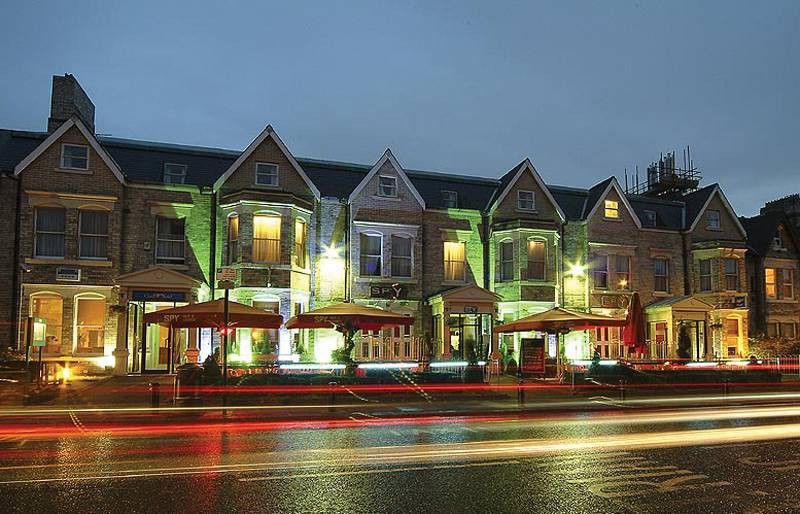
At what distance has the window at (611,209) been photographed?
35094 mm

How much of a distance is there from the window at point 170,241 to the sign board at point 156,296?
2491 millimetres

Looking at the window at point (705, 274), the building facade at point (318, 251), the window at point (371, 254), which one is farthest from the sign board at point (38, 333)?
the window at point (705, 274)

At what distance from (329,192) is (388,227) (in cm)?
309

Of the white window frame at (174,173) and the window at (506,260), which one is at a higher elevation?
the white window frame at (174,173)

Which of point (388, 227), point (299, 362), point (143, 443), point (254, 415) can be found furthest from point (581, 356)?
point (143, 443)

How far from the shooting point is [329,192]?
31.5 m

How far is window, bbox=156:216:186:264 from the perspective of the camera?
28375 mm

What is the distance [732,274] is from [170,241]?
27.5 meters

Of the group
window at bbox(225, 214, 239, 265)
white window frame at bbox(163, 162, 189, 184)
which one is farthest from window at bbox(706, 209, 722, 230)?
white window frame at bbox(163, 162, 189, 184)

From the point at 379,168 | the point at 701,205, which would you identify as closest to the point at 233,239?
the point at 379,168

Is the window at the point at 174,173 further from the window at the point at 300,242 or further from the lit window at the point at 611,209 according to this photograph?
the lit window at the point at 611,209

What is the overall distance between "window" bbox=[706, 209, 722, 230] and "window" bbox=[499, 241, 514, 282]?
12127 mm

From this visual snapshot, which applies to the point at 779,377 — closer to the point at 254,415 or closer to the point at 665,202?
the point at 665,202

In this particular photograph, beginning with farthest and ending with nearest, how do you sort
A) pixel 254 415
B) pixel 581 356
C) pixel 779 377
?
pixel 581 356 → pixel 779 377 → pixel 254 415
